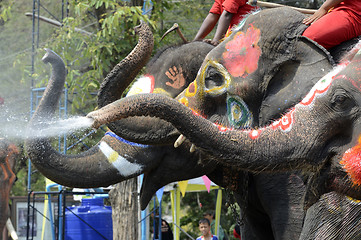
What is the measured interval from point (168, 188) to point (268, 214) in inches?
178

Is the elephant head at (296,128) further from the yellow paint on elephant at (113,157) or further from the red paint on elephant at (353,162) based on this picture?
the yellow paint on elephant at (113,157)

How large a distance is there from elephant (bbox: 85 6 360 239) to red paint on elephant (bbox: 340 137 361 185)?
27mm

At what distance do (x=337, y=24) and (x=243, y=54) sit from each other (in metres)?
0.66

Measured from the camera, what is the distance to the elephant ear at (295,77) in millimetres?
4086

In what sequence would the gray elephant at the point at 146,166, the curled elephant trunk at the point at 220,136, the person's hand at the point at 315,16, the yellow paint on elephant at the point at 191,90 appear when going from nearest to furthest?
the curled elephant trunk at the point at 220,136 < the person's hand at the point at 315,16 < the gray elephant at the point at 146,166 < the yellow paint on elephant at the point at 191,90

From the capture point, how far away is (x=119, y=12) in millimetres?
6758

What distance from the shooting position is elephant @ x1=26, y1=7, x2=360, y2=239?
4.22m

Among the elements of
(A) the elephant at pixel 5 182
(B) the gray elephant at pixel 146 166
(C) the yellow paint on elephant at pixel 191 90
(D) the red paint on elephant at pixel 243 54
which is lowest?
(A) the elephant at pixel 5 182

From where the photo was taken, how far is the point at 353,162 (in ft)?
10.4

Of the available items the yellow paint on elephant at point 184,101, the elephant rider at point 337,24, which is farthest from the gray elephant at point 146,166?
the elephant rider at point 337,24

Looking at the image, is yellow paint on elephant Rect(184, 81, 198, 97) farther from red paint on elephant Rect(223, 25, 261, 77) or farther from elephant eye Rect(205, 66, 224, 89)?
red paint on elephant Rect(223, 25, 261, 77)

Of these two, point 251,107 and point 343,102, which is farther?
point 251,107

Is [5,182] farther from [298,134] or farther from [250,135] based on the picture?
[298,134]

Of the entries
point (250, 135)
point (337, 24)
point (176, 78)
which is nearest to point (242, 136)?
point (250, 135)
